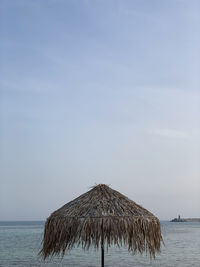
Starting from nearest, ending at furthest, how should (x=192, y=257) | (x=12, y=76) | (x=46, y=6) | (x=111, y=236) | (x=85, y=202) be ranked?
1. (x=111, y=236)
2. (x=85, y=202)
3. (x=46, y=6)
4. (x=192, y=257)
5. (x=12, y=76)

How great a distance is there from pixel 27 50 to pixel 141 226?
47.1 ft

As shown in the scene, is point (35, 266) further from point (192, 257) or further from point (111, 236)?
point (111, 236)

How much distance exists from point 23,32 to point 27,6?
282cm

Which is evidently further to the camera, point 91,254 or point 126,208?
point 91,254

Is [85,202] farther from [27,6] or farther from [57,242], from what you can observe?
[27,6]

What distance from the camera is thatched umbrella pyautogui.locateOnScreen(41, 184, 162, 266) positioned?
529cm

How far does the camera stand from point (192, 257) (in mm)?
17656

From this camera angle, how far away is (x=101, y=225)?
208 inches

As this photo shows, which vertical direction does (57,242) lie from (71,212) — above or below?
below

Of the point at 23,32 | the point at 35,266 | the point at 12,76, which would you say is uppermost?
the point at 23,32

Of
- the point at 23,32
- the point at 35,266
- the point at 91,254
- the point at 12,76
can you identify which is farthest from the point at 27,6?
the point at 91,254

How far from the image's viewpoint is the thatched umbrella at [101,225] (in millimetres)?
5289

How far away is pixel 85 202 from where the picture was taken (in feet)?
18.5

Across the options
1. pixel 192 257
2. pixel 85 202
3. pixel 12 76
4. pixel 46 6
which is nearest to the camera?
pixel 85 202
